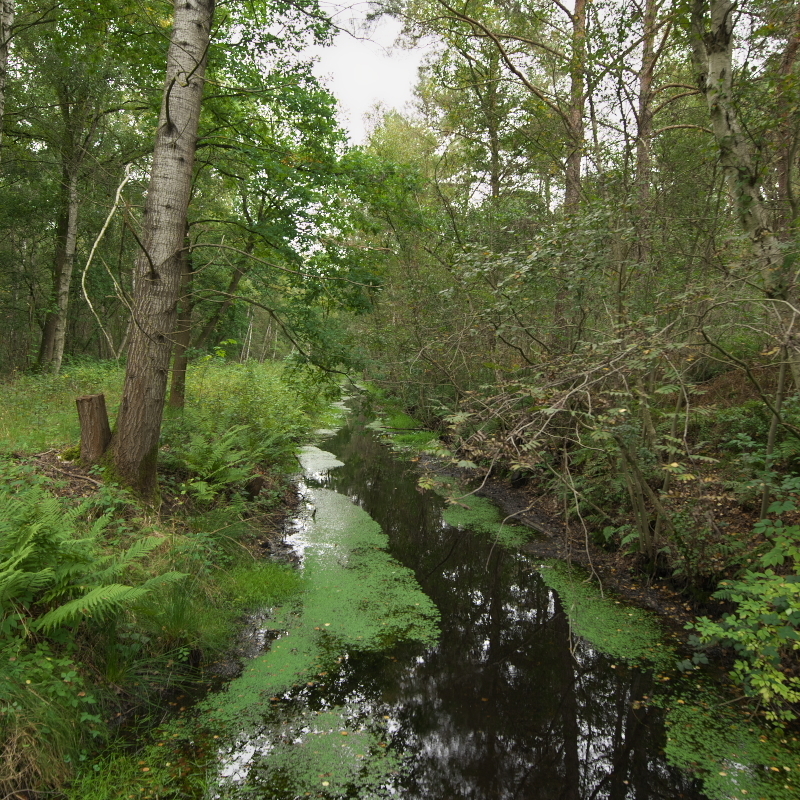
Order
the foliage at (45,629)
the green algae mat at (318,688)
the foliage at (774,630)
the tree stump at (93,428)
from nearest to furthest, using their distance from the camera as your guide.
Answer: the foliage at (45,629), the green algae mat at (318,688), the foliage at (774,630), the tree stump at (93,428)

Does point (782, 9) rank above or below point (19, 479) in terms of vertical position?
above

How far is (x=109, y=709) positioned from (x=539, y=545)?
201 inches

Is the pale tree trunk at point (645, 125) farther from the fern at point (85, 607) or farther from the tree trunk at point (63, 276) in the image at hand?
the tree trunk at point (63, 276)

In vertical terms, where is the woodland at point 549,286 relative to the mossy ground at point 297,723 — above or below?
above

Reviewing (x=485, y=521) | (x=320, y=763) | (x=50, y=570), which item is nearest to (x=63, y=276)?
(x=485, y=521)

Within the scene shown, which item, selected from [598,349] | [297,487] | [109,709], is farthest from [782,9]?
[297,487]

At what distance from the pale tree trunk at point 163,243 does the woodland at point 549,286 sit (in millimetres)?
23

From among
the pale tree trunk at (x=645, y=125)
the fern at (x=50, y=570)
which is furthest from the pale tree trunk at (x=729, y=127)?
the fern at (x=50, y=570)

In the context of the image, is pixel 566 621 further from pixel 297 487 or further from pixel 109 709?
pixel 297 487

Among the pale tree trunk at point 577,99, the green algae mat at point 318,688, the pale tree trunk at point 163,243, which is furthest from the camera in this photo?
the pale tree trunk at point 577,99

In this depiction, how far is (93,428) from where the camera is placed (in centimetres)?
486

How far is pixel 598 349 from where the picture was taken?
10.4 ft

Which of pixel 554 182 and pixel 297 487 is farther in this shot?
pixel 554 182

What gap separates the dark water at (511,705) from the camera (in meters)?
3.01
